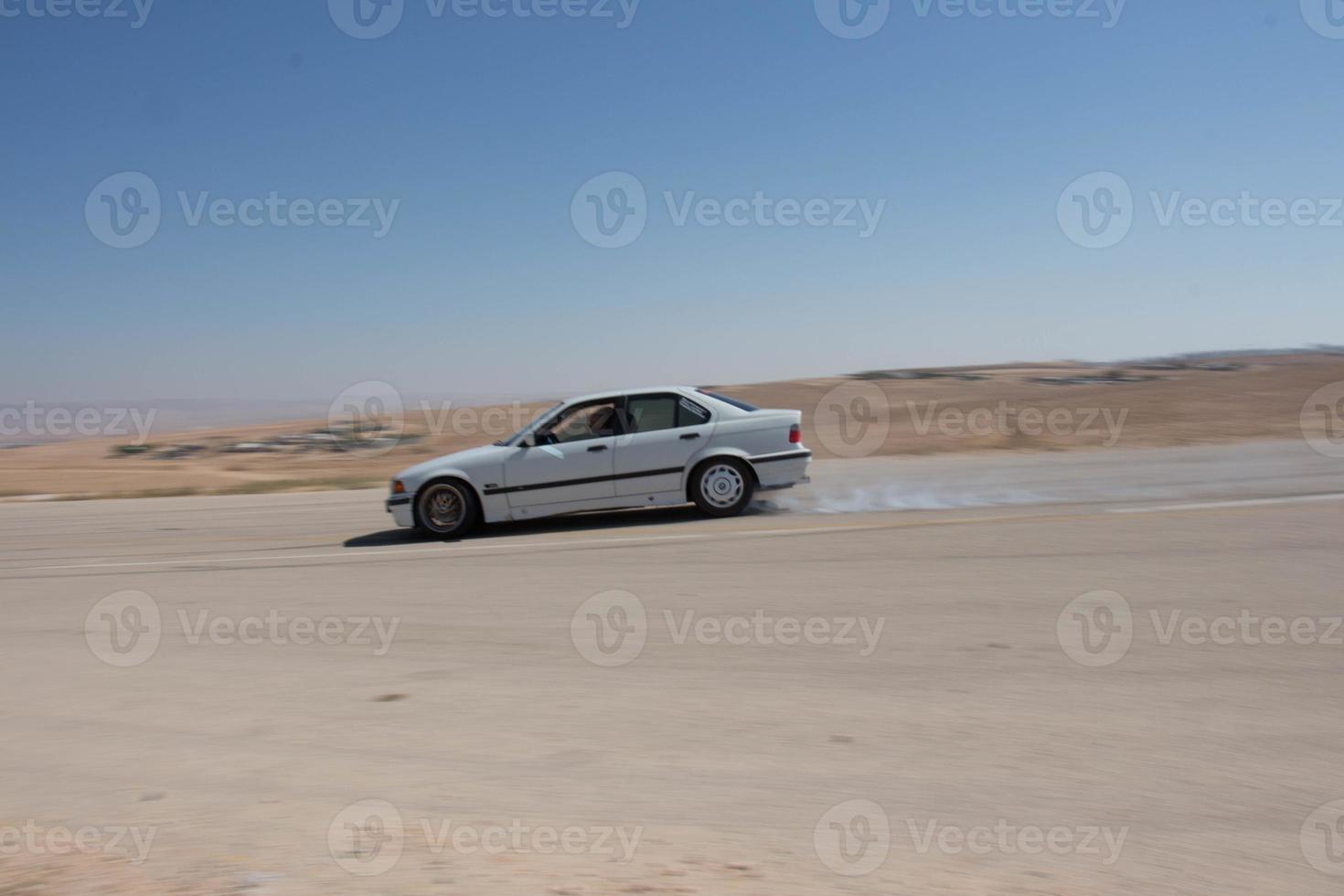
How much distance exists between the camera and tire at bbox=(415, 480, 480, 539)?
9.88 m

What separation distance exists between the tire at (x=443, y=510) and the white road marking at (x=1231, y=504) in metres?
6.67

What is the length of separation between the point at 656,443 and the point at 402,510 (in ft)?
9.19

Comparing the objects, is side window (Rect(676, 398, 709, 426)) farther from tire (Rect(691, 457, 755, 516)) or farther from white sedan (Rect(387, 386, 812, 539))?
tire (Rect(691, 457, 755, 516))

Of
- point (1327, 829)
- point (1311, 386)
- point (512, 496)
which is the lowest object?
point (1327, 829)

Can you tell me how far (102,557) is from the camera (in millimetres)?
9805

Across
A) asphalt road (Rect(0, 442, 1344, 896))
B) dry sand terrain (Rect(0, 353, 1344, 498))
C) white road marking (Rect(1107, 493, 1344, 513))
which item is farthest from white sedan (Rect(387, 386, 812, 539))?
dry sand terrain (Rect(0, 353, 1344, 498))

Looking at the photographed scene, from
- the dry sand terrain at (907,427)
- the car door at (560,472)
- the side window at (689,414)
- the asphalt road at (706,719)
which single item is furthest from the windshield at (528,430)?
the dry sand terrain at (907,427)

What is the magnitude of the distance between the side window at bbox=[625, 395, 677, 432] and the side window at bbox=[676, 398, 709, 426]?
0.16ft

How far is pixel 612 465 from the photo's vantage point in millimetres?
9977

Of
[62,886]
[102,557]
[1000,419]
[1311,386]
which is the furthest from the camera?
[1311,386]

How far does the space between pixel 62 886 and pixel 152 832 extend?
0.43m

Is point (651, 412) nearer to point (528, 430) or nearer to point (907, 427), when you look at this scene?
point (528, 430)

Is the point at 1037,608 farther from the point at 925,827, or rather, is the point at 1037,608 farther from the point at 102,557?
the point at 102,557

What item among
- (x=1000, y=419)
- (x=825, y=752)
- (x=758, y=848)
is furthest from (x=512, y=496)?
(x=1000, y=419)
